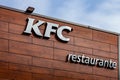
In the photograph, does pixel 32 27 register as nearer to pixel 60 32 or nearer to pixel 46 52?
pixel 46 52

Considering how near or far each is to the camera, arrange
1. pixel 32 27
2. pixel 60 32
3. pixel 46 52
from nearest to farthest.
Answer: pixel 32 27, pixel 46 52, pixel 60 32

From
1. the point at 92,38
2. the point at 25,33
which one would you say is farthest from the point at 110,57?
the point at 25,33

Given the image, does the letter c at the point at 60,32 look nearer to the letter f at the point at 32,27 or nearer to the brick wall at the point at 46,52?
the brick wall at the point at 46,52

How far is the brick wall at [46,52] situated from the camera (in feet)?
66.6

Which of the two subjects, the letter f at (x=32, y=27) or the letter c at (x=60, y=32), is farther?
the letter c at (x=60, y=32)

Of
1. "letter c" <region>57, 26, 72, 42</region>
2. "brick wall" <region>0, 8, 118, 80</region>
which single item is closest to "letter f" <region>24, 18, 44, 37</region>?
"brick wall" <region>0, 8, 118, 80</region>

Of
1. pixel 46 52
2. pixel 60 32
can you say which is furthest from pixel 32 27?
pixel 60 32

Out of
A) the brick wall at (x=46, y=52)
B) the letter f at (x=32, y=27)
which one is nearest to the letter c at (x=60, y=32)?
the brick wall at (x=46, y=52)

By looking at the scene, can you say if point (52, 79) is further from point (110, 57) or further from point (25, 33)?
point (110, 57)

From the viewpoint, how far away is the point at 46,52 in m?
21.4

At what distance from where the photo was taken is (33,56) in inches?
826

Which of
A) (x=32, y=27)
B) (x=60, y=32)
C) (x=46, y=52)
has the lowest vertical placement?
(x=46, y=52)

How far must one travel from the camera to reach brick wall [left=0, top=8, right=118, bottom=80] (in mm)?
20312

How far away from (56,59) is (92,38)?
264 centimetres
